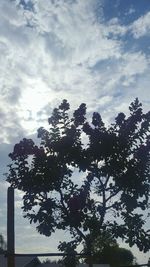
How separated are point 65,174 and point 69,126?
216 centimetres

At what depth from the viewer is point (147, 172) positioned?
1848 cm

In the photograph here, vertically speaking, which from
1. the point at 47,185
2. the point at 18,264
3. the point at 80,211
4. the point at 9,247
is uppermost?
the point at 18,264

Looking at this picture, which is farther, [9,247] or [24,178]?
[24,178]

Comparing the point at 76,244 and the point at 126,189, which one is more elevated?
the point at 126,189

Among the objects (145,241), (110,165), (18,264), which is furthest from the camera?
(18,264)

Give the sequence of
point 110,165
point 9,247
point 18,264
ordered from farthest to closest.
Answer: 1. point 18,264
2. point 110,165
3. point 9,247

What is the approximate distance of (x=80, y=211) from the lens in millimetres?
18328

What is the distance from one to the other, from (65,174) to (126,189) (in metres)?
2.61

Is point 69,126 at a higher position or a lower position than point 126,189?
higher

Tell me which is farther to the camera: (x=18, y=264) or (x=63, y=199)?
(x=18, y=264)

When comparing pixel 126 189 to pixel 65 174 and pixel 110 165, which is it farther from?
pixel 65 174

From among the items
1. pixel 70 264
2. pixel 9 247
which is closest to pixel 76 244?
pixel 70 264

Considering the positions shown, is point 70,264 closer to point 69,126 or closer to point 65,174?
point 65,174

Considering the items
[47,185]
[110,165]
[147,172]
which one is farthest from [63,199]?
[147,172]
